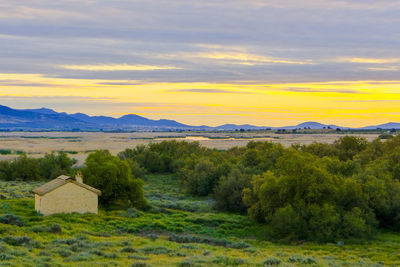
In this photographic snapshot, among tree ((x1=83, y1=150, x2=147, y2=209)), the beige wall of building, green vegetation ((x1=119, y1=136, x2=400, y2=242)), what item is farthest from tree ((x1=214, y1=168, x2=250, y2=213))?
A: the beige wall of building

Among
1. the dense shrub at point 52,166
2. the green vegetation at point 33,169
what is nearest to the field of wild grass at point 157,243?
the green vegetation at point 33,169

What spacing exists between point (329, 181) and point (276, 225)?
14.3 feet

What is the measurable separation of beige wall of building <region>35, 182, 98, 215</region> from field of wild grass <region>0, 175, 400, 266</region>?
0.74 meters

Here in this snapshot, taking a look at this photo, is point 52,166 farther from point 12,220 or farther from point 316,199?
point 316,199

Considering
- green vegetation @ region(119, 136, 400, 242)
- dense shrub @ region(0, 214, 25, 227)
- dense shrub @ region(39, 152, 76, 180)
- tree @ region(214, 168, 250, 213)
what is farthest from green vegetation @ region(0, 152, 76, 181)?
dense shrub @ region(0, 214, 25, 227)

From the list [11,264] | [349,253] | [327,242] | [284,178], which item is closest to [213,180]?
[284,178]

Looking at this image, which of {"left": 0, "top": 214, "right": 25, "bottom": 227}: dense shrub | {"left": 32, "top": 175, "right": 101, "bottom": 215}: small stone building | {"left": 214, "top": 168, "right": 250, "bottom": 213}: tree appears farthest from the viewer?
{"left": 214, "top": 168, "right": 250, "bottom": 213}: tree

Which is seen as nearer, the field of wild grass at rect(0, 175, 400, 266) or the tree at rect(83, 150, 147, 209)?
the field of wild grass at rect(0, 175, 400, 266)

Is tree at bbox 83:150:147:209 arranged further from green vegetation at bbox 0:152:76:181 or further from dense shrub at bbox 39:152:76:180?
dense shrub at bbox 39:152:76:180

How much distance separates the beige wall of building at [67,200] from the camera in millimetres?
31547

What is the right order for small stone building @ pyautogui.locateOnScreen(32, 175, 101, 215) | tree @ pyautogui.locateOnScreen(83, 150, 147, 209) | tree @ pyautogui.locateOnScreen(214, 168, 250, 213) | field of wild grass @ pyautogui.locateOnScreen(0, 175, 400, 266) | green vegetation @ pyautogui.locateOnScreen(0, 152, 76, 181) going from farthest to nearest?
green vegetation @ pyautogui.locateOnScreen(0, 152, 76, 181)
tree @ pyautogui.locateOnScreen(214, 168, 250, 213)
tree @ pyautogui.locateOnScreen(83, 150, 147, 209)
small stone building @ pyautogui.locateOnScreen(32, 175, 101, 215)
field of wild grass @ pyautogui.locateOnScreen(0, 175, 400, 266)

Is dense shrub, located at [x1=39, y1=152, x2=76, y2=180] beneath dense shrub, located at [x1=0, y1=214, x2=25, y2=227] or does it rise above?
above

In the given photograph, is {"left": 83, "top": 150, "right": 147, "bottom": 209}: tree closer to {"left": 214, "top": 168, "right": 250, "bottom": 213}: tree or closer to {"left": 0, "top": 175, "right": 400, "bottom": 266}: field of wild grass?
{"left": 0, "top": 175, "right": 400, "bottom": 266}: field of wild grass

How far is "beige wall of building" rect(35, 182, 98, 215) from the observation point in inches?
1242
